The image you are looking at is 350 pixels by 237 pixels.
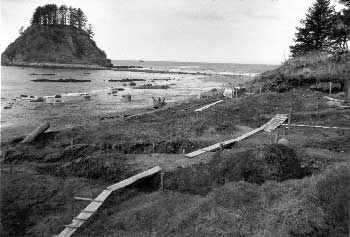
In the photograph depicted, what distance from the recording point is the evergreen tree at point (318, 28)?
113 ft

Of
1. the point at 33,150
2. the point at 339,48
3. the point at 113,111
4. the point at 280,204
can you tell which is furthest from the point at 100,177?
the point at 339,48

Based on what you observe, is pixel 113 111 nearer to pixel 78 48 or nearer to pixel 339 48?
pixel 339 48

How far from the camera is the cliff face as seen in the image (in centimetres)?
12175

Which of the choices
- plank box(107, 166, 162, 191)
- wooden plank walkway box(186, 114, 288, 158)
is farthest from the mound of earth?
wooden plank walkway box(186, 114, 288, 158)

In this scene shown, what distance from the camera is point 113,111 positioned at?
106ft

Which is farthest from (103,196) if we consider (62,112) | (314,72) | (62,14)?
(62,14)

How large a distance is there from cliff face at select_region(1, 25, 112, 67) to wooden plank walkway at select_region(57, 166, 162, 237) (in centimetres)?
11760

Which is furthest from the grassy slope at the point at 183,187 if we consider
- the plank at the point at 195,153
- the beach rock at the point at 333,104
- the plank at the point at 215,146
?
the beach rock at the point at 333,104

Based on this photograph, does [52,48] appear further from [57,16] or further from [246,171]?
[246,171]

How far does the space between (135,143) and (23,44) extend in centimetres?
12835

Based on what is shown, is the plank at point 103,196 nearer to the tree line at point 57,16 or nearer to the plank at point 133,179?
the plank at point 133,179

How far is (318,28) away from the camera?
115ft

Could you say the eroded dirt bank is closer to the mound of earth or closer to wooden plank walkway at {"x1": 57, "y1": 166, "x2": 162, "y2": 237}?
the mound of earth

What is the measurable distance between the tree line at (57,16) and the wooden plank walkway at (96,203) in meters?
135
